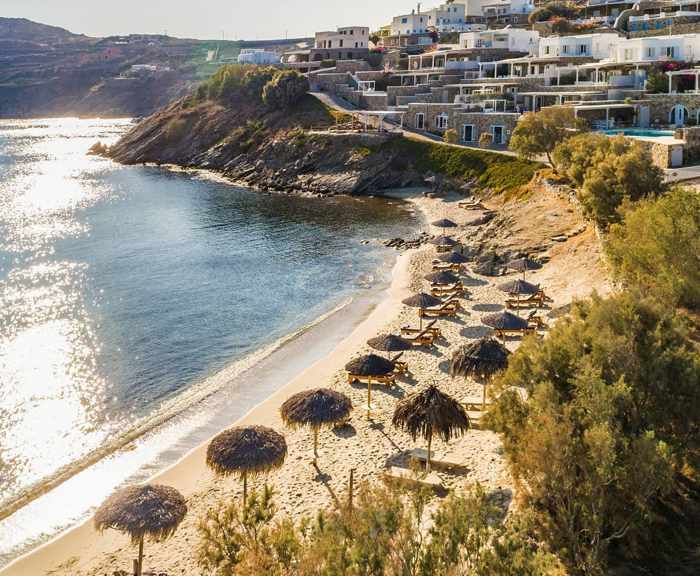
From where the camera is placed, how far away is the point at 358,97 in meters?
111

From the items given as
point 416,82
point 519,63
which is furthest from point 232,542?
point 416,82

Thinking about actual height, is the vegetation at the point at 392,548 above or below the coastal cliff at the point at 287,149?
below

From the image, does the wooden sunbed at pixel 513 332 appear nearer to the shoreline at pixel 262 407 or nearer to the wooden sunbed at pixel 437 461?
the shoreline at pixel 262 407

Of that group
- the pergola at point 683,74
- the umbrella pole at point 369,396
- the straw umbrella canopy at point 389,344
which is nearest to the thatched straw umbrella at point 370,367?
the umbrella pole at point 369,396

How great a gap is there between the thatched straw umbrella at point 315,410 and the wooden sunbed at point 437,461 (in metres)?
2.80

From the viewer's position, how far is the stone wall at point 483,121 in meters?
82.8

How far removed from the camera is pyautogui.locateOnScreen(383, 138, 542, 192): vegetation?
71781 mm

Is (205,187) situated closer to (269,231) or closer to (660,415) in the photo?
(269,231)

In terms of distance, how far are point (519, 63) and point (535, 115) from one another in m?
29.7

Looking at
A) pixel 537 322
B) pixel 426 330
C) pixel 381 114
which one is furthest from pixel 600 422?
pixel 381 114

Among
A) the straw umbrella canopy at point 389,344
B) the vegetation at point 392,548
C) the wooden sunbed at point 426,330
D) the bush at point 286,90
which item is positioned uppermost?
the bush at point 286,90

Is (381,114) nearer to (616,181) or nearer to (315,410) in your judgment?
(616,181)

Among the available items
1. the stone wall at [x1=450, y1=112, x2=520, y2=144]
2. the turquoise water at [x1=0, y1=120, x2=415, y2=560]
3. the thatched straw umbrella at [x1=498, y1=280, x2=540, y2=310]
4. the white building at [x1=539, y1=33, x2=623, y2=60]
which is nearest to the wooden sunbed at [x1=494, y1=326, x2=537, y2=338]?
the thatched straw umbrella at [x1=498, y1=280, x2=540, y2=310]

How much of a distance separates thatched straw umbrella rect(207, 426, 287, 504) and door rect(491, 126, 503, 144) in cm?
6773
